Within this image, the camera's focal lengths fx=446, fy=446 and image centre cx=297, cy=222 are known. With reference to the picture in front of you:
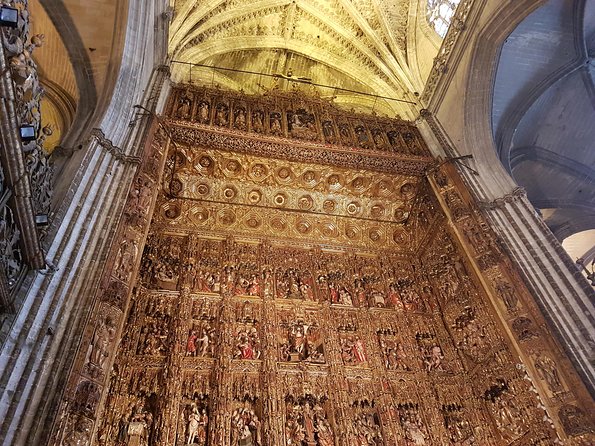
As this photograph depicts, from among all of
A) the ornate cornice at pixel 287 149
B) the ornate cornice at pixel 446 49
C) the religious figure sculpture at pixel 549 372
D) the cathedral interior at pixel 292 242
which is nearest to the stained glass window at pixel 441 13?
the cathedral interior at pixel 292 242

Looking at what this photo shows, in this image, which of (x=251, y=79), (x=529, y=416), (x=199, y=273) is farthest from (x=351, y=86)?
(x=529, y=416)

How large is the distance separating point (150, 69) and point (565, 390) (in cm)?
938

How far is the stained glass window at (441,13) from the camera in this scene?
11.8 meters

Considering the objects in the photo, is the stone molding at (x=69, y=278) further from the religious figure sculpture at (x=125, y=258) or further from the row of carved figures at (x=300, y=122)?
the row of carved figures at (x=300, y=122)

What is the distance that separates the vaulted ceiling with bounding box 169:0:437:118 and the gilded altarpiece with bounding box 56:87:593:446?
300 centimetres

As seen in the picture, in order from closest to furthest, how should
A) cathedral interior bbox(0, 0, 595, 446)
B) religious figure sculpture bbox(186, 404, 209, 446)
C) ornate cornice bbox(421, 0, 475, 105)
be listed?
1. cathedral interior bbox(0, 0, 595, 446)
2. religious figure sculpture bbox(186, 404, 209, 446)
3. ornate cornice bbox(421, 0, 475, 105)

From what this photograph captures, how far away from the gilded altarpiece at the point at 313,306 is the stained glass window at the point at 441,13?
3270mm

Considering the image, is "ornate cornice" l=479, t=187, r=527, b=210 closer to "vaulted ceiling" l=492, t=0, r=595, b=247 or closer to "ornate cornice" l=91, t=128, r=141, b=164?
"vaulted ceiling" l=492, t=0, r=595, b=247

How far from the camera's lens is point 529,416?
6.65 meters

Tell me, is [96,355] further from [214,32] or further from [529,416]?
[214,32]

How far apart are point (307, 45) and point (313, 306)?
9.72m

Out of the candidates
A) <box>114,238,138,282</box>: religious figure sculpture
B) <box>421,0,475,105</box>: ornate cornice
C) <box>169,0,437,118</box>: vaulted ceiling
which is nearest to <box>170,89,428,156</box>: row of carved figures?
<box>421,0,475,105</box>: ornate cornice

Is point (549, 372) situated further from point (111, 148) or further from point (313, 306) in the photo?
point (111, 148)

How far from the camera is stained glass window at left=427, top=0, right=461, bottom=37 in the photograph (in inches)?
463
